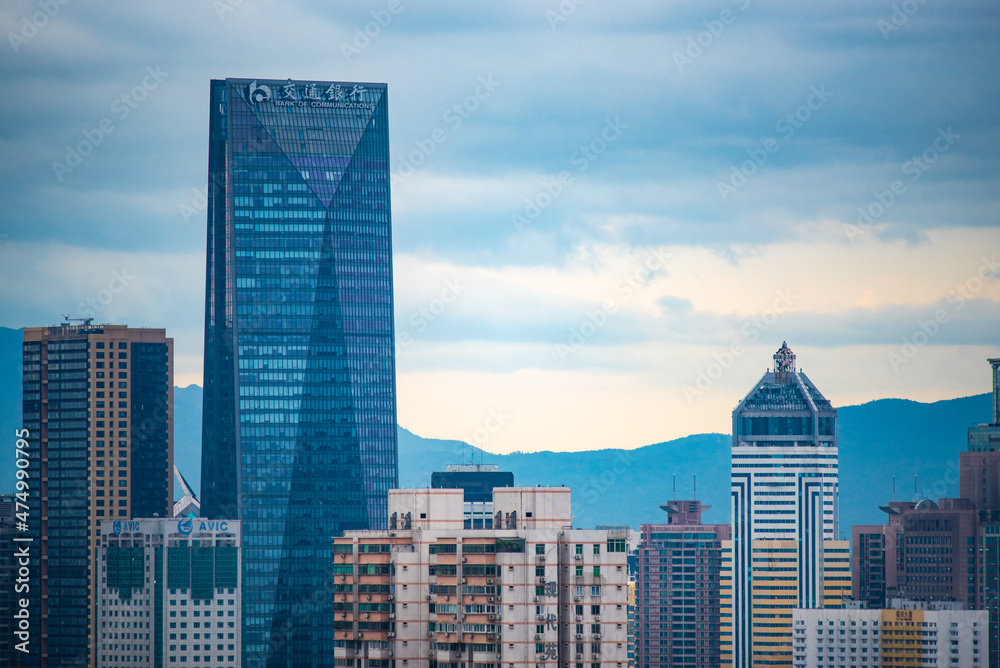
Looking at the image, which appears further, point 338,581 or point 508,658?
point 338,581

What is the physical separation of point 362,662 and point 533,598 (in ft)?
43.8

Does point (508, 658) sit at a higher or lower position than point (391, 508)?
lower

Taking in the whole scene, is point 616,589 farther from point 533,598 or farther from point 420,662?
point 420,662

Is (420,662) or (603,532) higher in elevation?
(603,532)

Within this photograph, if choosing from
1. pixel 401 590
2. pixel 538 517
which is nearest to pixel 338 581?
pixel 401 590

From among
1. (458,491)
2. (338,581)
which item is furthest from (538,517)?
(338,581)

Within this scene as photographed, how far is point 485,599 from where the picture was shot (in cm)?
12825

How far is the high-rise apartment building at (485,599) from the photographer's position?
127438 millimetres

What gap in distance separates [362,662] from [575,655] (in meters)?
14.9

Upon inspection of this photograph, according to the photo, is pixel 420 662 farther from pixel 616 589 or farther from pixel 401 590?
pixel 616 589

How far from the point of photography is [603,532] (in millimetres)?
129750

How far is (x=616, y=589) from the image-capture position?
129000 millimetres

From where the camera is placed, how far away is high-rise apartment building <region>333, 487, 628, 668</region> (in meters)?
127

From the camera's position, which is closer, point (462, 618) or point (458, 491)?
point (462, 618)
